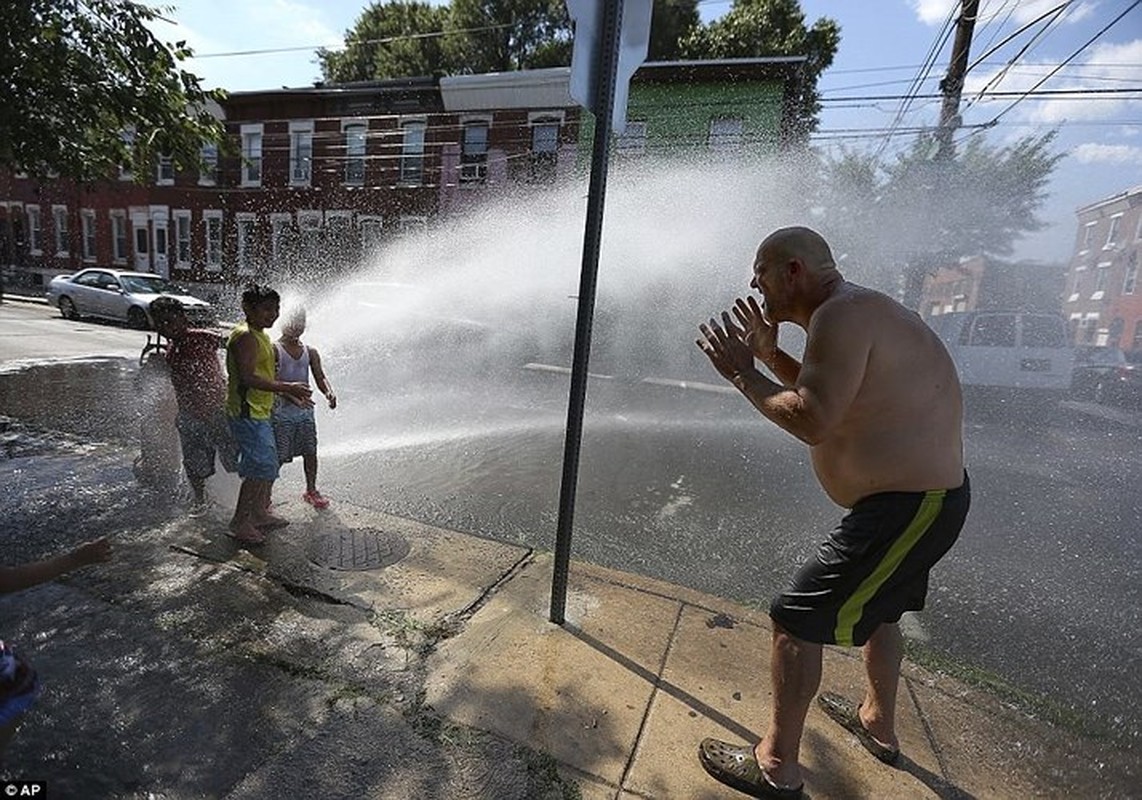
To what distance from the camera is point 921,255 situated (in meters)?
12.8

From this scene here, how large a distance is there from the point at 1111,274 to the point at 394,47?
30.5 meters

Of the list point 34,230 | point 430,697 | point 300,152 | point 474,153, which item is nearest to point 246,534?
point 430,697

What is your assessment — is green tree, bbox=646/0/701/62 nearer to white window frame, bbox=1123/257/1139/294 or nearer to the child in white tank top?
white window frame, bbox=1123/257/1139/294

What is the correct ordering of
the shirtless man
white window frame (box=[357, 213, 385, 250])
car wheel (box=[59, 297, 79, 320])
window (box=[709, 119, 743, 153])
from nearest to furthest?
1. the shirtless man
2. window (box=[709, 119, 743, 153])
3. car wheel (box=[59, 297, 79, 320])
4. white window frame (box=[357, 213, 385, 250])

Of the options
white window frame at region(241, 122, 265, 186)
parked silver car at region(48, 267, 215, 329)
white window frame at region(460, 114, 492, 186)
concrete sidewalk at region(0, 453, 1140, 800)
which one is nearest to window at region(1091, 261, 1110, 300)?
white window frame at region(460, 114, 492, 186)

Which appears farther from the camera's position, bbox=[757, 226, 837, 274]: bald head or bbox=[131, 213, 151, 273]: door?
bbox=[131, 213, 151, 273]: door

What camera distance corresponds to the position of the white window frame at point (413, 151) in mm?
22125

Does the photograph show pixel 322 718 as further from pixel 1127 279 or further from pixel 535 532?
pixel 1127 279

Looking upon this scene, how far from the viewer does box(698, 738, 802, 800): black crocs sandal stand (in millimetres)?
2105

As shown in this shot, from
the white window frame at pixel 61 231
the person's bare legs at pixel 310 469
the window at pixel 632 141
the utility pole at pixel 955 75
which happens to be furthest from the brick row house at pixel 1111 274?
the white window frame at pixel 61 231

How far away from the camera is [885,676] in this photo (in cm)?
234

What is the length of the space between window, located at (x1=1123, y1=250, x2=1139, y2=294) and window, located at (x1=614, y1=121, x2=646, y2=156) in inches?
607

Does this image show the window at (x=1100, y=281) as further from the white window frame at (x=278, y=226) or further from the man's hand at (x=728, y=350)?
the white window frame at (x=278, y=226)

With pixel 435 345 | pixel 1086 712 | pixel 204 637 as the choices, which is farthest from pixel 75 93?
pixel 1086 712
